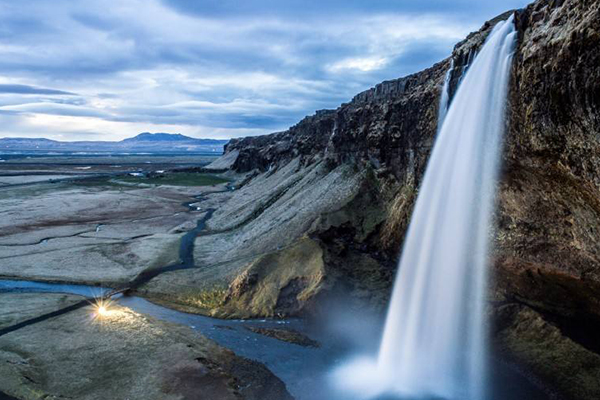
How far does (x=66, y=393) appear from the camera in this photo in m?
13.6

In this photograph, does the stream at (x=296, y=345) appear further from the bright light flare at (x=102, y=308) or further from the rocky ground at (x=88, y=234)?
the rocky ground at (x=88, y=234)

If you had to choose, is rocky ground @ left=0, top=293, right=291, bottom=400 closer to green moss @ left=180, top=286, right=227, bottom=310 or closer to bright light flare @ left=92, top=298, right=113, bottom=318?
bright light flare @ left=92, top=298, right=113, bottom=318

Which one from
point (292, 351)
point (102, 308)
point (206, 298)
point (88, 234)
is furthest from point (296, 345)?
point (88, 234)

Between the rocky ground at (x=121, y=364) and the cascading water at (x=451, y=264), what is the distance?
150 inches

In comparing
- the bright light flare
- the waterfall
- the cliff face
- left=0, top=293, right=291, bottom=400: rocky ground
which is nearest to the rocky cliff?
the cliff face

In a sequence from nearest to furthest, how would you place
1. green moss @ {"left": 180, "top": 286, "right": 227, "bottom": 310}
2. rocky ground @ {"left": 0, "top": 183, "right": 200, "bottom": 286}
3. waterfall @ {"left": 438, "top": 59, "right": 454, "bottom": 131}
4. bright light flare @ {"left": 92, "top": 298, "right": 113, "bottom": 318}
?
bright light flare @ {"left": 92, "top": 298, "right": 113, "bottom": 318}
waterfall @ {"left": 438, "top": 59, "right": 454, "bottom": 131}
green moss @ {"left": 180, "top": 286, "right": 227, "bottom": 310}
rocky ground @ {"left": 0, "top": 183, "right": 200, "bottom": 286}

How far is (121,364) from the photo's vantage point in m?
15.5

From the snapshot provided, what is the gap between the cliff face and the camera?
39.9 feet

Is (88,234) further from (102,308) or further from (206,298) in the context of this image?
(206,298)

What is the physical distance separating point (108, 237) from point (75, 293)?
1419 cm

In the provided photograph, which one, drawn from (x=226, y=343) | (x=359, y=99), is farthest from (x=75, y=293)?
(x=359, y=99)

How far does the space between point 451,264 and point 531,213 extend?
12.6 ft

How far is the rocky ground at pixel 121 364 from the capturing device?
13.9 m

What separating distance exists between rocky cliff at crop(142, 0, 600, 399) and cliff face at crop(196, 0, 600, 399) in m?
0.05
